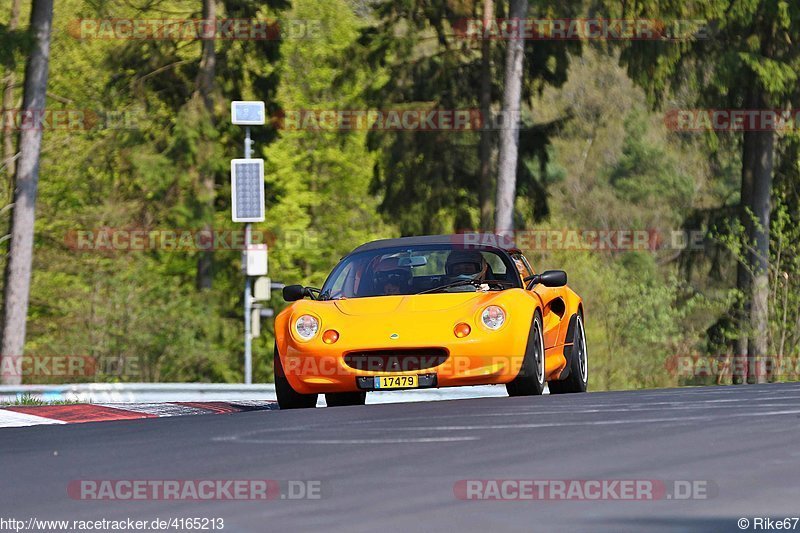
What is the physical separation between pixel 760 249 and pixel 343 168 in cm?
2568

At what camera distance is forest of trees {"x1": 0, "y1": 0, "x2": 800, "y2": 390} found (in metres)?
31.2

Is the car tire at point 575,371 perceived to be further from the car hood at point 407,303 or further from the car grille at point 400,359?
the car grille at point 400,359

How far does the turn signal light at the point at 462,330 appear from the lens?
40.5ft

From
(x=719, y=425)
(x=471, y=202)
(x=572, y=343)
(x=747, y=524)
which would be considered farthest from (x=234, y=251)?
(x=747, y=524)

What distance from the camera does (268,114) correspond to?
4475 cm

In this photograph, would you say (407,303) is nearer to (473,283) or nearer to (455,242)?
(473,283)

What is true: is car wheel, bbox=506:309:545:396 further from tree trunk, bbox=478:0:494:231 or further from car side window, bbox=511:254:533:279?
tree trunk, bbox=478:0:494:231

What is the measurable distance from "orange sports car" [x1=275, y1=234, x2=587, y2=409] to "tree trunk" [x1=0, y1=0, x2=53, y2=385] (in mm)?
16750

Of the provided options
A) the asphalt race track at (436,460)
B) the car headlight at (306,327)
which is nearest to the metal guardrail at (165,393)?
the car headlight at (306,327)

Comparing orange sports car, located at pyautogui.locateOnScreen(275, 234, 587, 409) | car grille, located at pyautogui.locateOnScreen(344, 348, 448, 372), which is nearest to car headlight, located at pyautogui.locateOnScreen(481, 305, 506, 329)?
orange sports car, located at pyautogui.locateOnScreen(275, 234, 587, 409)

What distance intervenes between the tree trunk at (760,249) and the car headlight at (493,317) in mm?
17087

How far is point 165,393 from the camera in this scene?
1642 cm

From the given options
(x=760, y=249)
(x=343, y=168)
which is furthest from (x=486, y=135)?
(x=343, y=168)

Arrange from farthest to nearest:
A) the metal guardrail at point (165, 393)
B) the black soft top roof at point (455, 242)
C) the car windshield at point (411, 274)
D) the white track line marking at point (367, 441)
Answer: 1. the metal guardrail at point (165, 393)
2. the black soft top roof at point (455, 242)
3. the car windshield at point (411, 274)
4. the white track line marking at point (367, 441)
